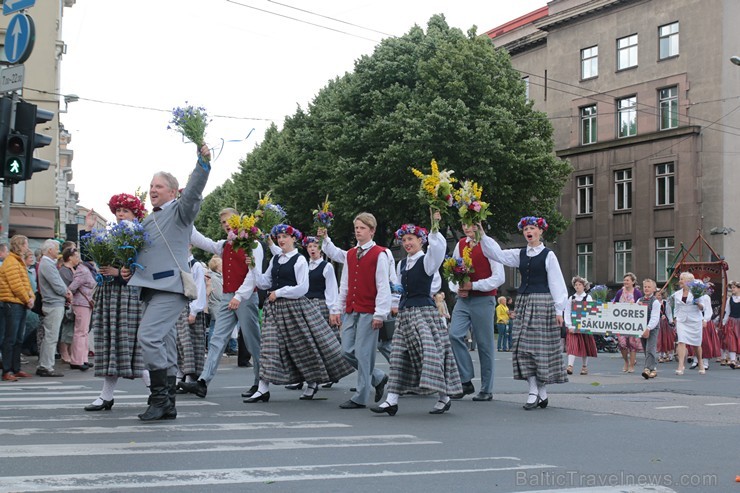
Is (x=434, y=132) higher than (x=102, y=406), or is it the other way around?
(x=434, y=132)

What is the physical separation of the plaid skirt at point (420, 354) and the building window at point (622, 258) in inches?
1469

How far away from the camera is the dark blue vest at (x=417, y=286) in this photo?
1069cm

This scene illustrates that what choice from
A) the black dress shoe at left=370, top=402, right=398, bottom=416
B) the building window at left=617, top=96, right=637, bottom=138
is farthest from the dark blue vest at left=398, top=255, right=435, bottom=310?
the building window at left=617, top=96, right=637, bottom=138

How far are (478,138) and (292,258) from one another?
2924 cm

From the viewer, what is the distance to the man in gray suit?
914cm

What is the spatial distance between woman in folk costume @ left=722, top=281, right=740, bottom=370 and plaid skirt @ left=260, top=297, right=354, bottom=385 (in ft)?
48.3

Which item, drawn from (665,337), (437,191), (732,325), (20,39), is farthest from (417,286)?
(732,325)

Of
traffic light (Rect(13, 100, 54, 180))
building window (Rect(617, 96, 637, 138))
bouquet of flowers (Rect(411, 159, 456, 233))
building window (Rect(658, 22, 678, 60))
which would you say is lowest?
bouquet of flowers (Rect(411, 159, 456, 233))

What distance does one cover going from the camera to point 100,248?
32.2 feet

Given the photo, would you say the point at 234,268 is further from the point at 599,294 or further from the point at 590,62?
the point at 590,62

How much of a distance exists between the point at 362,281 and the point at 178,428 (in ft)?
10.9

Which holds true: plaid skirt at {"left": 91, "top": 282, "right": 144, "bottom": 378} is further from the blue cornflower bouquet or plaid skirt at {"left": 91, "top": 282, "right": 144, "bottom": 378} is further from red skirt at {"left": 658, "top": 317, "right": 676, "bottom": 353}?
red skirt at {"left": 658, "top": 317, "right": 676, "bottom": 353}

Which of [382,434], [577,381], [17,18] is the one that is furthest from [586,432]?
[17,18]

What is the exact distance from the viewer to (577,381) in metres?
17.2
